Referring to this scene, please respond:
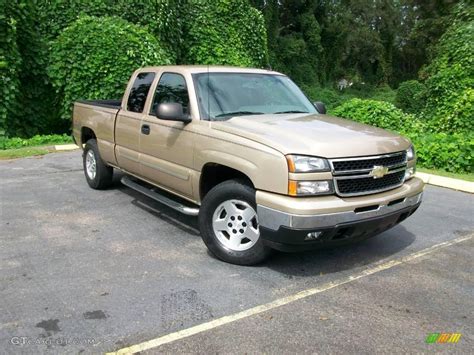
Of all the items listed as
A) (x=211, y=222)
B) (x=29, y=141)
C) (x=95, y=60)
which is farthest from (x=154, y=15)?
(x=211, y=222)

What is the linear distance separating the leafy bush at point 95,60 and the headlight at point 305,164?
31.8ft

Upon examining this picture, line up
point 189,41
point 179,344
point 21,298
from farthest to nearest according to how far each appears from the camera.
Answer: point 189,41
point 21,298
point 179,344

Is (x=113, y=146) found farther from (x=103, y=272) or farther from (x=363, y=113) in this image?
(x=363, y=113)

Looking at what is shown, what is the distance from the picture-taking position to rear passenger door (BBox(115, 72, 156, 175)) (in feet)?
19.1

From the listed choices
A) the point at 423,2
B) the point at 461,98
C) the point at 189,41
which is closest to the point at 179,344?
the point at 461,98

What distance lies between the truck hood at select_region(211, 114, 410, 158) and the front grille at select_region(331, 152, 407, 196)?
61mm

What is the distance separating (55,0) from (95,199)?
9375mm

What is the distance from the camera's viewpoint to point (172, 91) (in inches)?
212

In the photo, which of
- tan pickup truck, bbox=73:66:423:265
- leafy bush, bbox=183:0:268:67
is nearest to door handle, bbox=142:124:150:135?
tan pickup truck, bbox=73:66:423:265

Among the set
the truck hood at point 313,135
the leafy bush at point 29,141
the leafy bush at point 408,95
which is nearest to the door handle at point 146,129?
the truck hood at point 313,135

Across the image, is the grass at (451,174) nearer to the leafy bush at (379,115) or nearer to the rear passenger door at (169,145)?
the leafy bush at (379,115)

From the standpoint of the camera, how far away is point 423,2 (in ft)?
100

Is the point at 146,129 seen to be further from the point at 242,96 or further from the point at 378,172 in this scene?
the point at 378,172

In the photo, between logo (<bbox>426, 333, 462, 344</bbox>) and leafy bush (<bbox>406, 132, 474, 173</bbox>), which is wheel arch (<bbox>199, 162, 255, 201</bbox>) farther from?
leafy bush (<bbox>406, 132, 474, 173</bbox>)
